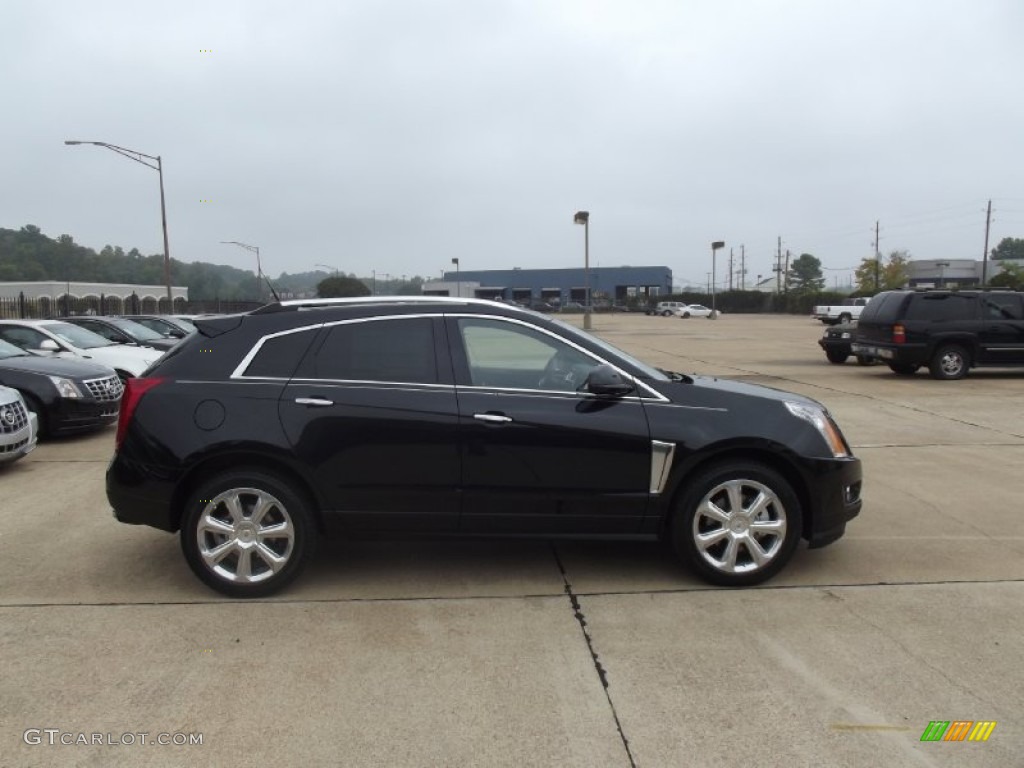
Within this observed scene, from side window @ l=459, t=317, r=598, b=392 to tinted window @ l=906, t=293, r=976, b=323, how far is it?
12919 millimetres

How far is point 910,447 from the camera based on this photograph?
27.9 feet

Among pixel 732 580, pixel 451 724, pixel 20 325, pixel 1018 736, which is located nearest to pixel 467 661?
pixel 451 724

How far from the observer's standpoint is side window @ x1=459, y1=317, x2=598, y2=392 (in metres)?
4.44

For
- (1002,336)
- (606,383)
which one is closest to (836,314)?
(1002,336)

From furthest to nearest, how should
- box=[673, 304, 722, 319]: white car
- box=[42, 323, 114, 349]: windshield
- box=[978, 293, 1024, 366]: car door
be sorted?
box=[673, 304, 722, 319]: white car
box=[978, 293, 1024, 366]: car door
box=[42, 323, 114, 349]: windshield

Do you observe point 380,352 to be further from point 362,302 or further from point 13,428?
point 13,428

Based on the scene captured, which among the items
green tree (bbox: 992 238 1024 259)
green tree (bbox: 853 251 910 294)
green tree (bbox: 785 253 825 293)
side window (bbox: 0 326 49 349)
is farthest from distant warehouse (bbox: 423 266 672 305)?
side window (bbox: 0 326 49 349)

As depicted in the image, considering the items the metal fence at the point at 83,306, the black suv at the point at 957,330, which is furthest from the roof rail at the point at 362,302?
the black suv at the point at 957,330

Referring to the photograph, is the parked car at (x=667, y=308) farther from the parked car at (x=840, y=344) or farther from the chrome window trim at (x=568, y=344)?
the chrome window trim at (x=568, y=344)

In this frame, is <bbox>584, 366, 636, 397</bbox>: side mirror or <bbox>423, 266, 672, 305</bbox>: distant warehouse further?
<bbox>423, 266, 672, 305</bbox>: distant warehouse

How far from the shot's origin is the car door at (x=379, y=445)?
423 centimetres

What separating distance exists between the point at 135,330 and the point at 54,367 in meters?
7.24

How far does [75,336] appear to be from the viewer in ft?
40.6

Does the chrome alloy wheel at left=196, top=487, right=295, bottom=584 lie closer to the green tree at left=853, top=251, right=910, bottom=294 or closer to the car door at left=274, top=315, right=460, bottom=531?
the car door at left=274, top=315, right=460, bottom=531
